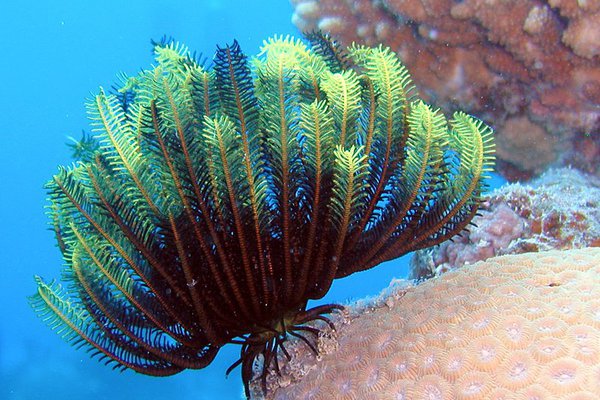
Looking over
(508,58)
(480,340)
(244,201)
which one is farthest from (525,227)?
(244,201)

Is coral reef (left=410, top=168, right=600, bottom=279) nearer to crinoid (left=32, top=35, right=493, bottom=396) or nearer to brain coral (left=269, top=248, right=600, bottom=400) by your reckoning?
brain coral (left=269, top=248, right=600, bottom=400)

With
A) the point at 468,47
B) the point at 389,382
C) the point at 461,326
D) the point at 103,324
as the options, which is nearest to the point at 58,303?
the point at 103,324

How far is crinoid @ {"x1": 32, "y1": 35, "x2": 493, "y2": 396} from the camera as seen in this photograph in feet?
8.59

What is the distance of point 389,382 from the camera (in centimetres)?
259

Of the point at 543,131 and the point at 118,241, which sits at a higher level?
the point at 543,131

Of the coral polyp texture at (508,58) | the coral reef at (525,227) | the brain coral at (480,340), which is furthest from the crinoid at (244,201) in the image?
the coral polyp texture at (508,58)

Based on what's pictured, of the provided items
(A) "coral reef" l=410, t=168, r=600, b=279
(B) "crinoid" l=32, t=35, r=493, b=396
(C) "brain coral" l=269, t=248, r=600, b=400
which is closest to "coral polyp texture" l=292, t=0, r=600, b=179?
(A) "coral reef" l=410, t=168, r=600, b=279

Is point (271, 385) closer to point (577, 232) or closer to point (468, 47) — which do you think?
point (577, 232)

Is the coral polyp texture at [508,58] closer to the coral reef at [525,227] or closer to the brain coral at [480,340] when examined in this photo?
the coral reef at [525,227]

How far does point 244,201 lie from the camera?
2.66 m

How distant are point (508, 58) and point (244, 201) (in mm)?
4204

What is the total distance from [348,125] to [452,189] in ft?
2.54

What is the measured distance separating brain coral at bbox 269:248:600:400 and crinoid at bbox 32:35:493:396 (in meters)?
0.29

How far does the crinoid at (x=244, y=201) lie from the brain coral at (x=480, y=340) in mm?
293
